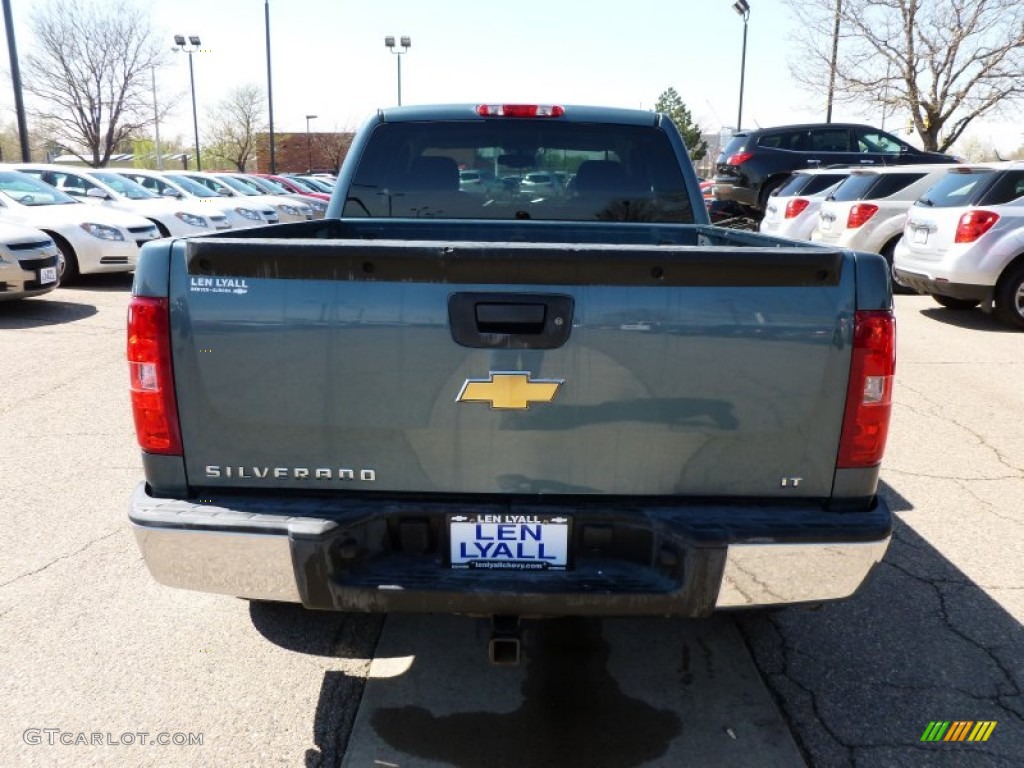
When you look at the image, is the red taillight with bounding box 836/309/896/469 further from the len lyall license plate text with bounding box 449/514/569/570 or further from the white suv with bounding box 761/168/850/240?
the white suv with bounding box 761/168/850/240

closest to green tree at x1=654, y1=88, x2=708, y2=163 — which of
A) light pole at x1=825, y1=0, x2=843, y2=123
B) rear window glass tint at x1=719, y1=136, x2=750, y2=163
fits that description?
light pole at x1=825, y1=0, x2=843, y2=123

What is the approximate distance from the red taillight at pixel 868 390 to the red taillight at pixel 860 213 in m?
10.5

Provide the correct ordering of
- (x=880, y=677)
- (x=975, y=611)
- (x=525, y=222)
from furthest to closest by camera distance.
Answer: (x=525, y=222), (x=975, y=611), (x=880, y=677)

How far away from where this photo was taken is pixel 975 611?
11.5 ft

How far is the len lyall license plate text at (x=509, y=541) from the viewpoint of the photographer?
91.9 inches

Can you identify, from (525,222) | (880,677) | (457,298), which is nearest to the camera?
(457,298)

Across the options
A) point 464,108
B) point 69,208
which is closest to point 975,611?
point 464,108

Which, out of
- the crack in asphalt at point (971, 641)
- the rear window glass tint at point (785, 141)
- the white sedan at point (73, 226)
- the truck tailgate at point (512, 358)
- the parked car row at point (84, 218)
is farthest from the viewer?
the rear window glass tint at point (785, 141)

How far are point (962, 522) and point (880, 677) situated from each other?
179cm

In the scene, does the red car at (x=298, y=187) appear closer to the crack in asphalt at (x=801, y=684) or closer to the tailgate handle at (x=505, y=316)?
the crack in asphalt at (x=801, y=684)

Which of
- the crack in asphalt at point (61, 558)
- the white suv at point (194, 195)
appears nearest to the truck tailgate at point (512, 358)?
the crack in asphalt at point (61, 558)

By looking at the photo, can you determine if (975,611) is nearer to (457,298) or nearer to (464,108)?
(457,298)

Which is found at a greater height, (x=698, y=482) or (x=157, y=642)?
(x=698, y=482)

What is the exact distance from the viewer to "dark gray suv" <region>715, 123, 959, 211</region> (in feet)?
59.8
